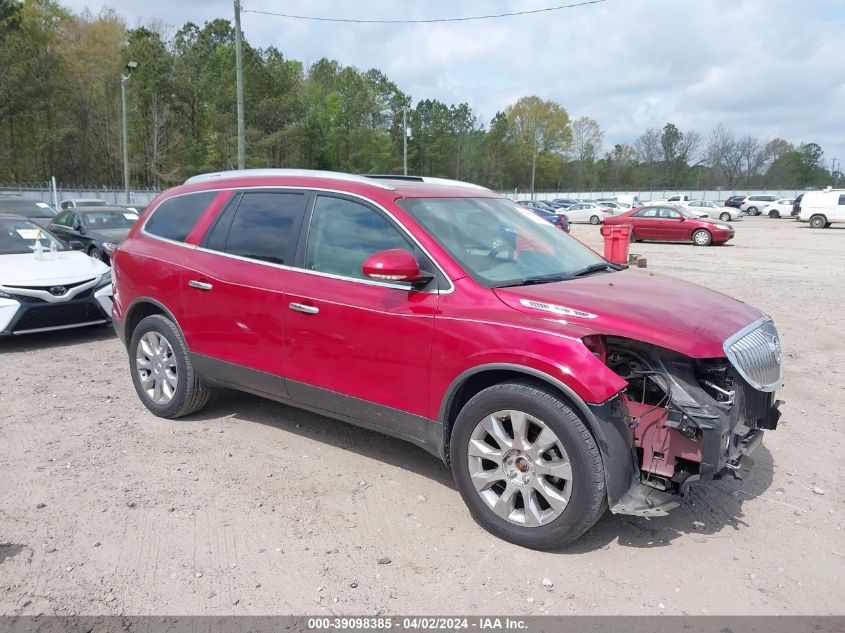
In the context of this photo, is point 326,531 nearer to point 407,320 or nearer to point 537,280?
point 407,320

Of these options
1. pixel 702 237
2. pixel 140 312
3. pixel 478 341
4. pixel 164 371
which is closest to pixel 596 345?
pixel 478 341

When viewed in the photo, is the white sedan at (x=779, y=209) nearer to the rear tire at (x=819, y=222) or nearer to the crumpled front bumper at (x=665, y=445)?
the rear tire at (x=819, y=222)

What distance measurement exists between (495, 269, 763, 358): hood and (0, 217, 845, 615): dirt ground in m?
1.12

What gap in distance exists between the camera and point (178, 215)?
5133mm

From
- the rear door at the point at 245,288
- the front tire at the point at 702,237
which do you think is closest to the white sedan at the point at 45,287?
the rear door at the point at 245,288

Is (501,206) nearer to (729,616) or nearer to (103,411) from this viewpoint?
(729,616)

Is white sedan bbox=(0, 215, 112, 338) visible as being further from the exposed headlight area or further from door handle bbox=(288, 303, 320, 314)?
the exposed headlight area

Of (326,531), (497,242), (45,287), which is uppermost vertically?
(497,242)

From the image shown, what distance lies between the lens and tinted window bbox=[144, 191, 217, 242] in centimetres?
496

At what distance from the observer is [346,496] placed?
389 centimetres

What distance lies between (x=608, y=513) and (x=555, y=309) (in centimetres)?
131

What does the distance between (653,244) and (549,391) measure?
75.1 feet

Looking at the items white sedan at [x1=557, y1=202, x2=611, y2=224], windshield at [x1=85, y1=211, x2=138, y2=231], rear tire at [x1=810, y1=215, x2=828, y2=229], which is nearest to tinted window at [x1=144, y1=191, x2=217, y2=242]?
windshield at [x1=85, y1=211, x2=138, y2=231]

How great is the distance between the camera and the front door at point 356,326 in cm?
361
